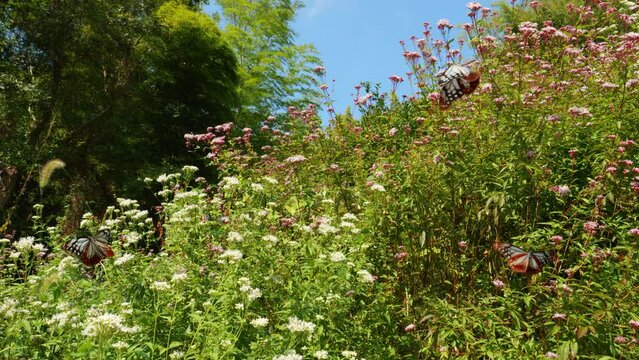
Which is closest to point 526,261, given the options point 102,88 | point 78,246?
point 78,246

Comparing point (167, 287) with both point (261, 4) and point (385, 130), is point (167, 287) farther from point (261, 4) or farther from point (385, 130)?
point (261, 4)

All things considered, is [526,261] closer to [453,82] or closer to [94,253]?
[453,82]

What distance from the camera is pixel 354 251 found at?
2.86 meters

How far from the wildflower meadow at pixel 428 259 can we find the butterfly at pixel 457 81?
0.22 m

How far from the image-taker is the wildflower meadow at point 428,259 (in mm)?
2275

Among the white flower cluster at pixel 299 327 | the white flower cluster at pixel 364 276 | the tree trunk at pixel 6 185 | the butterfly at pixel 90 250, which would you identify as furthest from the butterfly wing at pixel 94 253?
the tree trunk at pixel 6 185

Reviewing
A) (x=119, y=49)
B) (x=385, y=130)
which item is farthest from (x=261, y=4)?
(x=385, y=130)

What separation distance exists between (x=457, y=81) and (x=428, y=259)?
1157 millimetres

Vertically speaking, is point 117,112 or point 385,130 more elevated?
point 117,112

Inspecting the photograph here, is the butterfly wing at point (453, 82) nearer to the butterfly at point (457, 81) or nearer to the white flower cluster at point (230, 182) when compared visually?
the butterfly at point (457, 81)

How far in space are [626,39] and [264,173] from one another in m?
3.05

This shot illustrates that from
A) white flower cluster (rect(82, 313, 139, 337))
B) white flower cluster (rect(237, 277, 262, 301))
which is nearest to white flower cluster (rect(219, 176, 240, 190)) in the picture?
white flower cluster (rect(237, 277, 262, 301))

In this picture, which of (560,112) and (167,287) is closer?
(167,287)

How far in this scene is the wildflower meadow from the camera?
2275 millimetres
